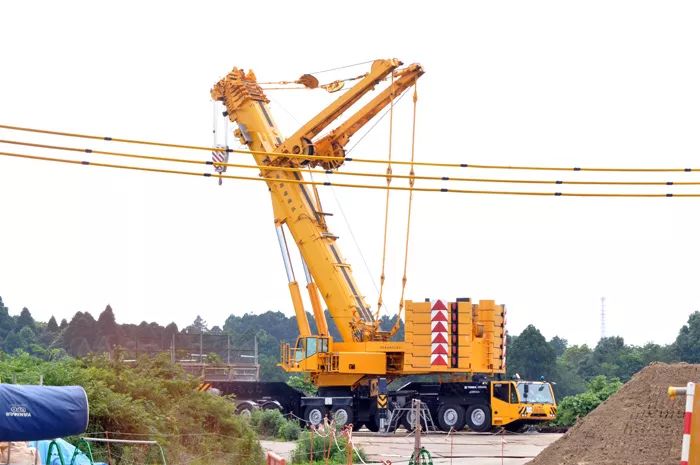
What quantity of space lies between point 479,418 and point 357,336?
15.8 ft

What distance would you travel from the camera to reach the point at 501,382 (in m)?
37.5

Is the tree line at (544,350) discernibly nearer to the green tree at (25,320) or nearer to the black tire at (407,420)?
the green tree at (25,320)

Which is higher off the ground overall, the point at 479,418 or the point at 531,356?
the point at 531,356

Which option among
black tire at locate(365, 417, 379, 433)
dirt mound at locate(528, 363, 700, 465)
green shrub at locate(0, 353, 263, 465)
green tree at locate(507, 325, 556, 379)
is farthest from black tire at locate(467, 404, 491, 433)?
green tree at locate(507, 325, 556, 379)

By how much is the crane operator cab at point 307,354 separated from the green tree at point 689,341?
134 ft

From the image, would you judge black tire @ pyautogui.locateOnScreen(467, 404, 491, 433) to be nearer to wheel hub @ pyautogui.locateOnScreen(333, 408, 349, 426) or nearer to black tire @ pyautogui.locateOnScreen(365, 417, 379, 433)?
black tire @ pyautogui.locateOnScreen(365, 417, 379, 433)

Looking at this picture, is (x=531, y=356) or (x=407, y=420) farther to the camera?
(x=531, y=356)

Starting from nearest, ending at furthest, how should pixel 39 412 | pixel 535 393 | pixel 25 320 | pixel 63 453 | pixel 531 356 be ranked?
pixel 39 412 < pixel 63 453 < pixel 535 393 < pixel 531 356 < pixel 25 320

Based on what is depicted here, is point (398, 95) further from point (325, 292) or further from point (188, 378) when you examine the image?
point (188, 378)

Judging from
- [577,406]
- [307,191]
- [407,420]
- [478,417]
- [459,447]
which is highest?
[307,191]

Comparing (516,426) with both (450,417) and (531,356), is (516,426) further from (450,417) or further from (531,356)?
(531,356)

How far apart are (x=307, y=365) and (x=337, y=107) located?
869 cm

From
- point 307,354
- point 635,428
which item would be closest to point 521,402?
point 307,354

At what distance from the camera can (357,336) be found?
39.1m
